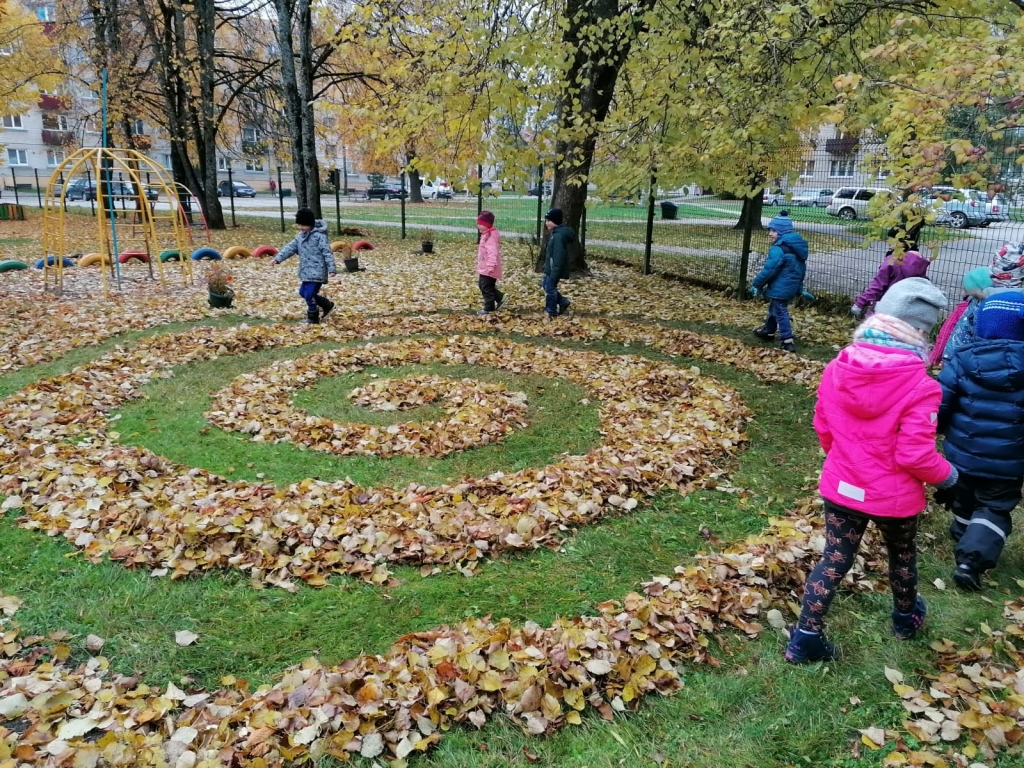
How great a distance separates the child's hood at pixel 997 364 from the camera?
354 centimetres

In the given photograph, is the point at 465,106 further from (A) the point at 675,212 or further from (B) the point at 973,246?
(A) the point at 675,212

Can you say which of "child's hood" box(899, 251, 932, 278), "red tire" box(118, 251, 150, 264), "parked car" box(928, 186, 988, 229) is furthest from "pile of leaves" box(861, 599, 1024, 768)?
"red tire" box(118, 251, 150, 264)

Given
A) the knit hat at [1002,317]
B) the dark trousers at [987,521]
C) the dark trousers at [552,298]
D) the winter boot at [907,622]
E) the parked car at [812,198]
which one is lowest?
the winter boot at [907,622]

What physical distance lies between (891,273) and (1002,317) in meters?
4.15

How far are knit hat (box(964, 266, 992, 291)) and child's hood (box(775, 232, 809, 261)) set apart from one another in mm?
4350

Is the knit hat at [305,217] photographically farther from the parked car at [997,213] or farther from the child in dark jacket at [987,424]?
the parked car at [997,213]

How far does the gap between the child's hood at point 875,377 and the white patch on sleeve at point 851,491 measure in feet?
0.98

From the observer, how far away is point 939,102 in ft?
15.1

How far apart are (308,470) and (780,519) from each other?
335 centimetres

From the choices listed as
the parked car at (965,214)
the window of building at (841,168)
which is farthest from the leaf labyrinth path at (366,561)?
the window of building at (841,168)

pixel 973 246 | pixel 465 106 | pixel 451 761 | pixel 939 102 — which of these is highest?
pixel 465 106

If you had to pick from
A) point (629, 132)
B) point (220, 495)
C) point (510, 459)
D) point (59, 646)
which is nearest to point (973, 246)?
point (629, 132)

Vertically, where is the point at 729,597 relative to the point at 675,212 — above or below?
below

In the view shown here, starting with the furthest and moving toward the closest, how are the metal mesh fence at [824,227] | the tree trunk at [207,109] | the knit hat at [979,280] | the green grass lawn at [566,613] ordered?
1. the tree trunk at [207,109]
2. the metal mesh fence at [824,227]
3. the knit hat at [979,280]
4. the green grass lawn at [566,613]
